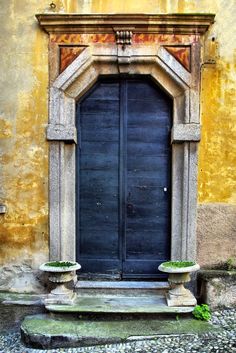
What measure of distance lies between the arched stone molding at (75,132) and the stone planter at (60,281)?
0.43 m

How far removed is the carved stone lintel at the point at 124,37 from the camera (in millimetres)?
4664

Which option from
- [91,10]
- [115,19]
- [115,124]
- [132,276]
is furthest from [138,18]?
[132,276]

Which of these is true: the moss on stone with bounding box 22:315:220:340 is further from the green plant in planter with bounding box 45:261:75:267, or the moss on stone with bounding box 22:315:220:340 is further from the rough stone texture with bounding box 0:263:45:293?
the green plant in planter with bounding box 45:261:75:267

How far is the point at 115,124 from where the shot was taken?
16.3 ft

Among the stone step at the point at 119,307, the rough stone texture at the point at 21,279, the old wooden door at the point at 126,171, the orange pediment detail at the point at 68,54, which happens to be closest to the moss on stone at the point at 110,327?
the stone step at the point at 119,307

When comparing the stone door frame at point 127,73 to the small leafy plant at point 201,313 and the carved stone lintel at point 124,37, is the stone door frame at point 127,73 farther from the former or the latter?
the small leafy plant at point 201,313

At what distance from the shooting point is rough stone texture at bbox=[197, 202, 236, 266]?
15.8ft

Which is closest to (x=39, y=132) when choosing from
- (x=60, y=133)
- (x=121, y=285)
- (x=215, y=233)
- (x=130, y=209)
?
(x=60, y=133)

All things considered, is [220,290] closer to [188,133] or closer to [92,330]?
[92,330]

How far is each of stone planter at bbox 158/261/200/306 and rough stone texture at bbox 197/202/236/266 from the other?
45 centimetres

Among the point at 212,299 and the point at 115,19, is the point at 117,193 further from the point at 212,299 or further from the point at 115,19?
the point at 115,19

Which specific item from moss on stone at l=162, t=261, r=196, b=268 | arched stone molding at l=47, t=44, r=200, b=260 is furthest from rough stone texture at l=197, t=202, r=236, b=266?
moss on stone at l=162, t=261, r=196, b=268

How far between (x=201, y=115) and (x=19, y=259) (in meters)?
2.96

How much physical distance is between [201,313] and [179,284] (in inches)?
15.7
